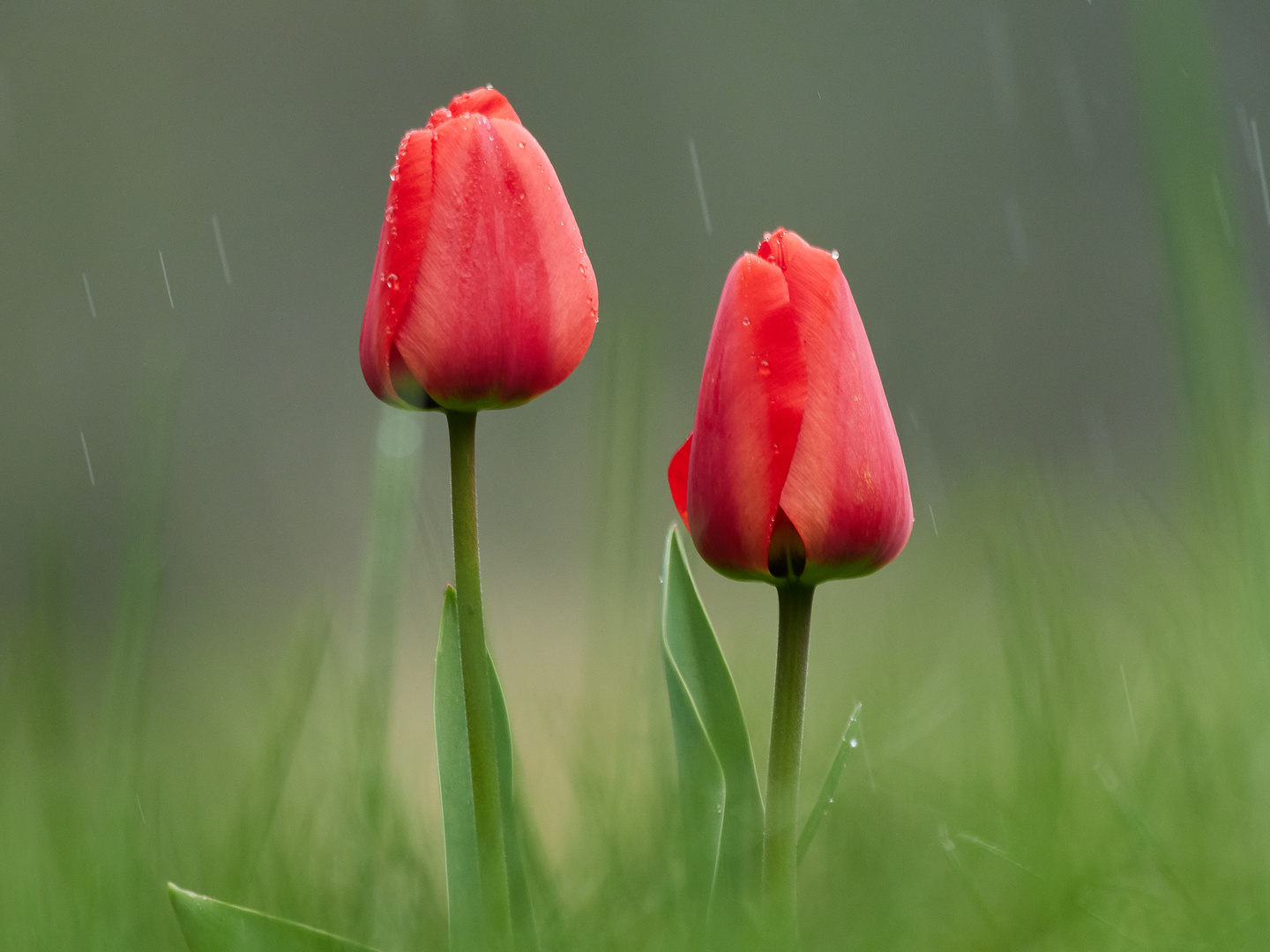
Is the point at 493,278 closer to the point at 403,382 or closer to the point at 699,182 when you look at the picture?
the point at 403,382

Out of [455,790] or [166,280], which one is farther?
[166,280]

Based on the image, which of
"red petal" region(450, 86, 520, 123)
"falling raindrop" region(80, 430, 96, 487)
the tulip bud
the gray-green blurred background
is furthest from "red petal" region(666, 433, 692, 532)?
"falling raindrop" region(80, 430, 96, 487)

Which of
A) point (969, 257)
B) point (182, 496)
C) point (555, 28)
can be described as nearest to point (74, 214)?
point (182, 496)

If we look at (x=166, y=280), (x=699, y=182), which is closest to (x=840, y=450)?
(x=166, y=280)

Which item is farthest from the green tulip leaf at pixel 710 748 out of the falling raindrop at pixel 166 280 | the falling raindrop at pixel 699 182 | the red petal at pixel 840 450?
the falling raindrop at pixel 699 182

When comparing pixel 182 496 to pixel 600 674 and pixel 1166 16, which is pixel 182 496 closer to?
pixel 600 674
